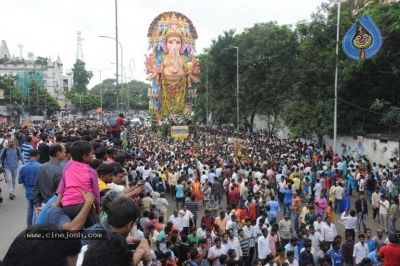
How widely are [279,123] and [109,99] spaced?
5787cm

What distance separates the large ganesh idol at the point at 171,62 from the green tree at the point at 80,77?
47.0 meters

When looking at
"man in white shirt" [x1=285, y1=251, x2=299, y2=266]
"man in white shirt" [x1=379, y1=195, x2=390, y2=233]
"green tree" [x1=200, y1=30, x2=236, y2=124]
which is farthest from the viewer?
"green tree" [x1=200, y1=30, x2=236, y2=124]

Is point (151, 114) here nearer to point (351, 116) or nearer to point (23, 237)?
point (351, 116)

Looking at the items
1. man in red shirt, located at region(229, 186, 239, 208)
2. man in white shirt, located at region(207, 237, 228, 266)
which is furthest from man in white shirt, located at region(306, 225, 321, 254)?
man in red shirt, located at region(229, 186, 239, 208)

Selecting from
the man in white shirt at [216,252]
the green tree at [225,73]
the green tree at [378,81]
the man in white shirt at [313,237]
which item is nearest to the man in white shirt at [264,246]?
the man in white shirt at [313,237]

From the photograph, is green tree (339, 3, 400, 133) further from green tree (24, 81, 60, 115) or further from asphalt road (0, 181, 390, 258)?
green tree (24, 81, 60, 115)

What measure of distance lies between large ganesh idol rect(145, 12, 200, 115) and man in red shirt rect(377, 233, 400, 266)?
33875mm

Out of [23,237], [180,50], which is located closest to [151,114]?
[180,50]

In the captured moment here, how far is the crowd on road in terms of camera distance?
111 inches

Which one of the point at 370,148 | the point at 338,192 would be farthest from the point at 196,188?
the point at 370,148

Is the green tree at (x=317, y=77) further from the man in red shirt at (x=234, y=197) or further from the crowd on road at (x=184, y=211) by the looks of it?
the man in red shirt at (x=234, y=197)

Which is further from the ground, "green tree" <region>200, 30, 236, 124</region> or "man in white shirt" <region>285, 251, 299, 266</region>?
"green tree" <region>200, 30, 236, 124</region>

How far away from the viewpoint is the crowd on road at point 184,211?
2809 mm

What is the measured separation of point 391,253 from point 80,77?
8683cm
